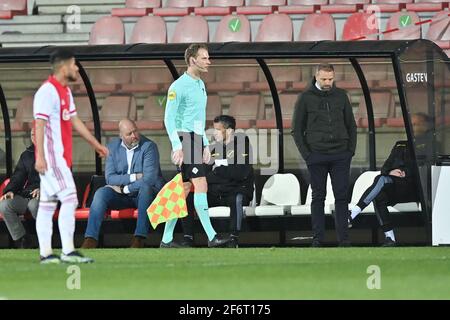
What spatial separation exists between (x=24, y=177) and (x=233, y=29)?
7838mm

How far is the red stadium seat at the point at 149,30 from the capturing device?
2284 centimetres

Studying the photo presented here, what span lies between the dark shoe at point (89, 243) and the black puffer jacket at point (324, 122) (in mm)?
2247

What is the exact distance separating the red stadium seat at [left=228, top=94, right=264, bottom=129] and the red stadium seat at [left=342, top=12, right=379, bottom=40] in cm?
587

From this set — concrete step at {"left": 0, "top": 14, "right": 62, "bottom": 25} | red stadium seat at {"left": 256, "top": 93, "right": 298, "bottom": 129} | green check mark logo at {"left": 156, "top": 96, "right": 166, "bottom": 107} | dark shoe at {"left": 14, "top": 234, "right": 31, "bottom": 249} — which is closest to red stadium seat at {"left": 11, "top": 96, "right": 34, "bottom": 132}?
dark shoe at {"left": 14, "top": 234, "right": 31, "bottom": 249}

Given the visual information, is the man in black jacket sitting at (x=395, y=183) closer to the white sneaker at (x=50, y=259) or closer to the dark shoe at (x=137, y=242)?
the dark shoe at (x=137, y=242)

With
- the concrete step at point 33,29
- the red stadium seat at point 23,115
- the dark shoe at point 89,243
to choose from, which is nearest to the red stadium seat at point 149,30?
the concrete step at point 33,29

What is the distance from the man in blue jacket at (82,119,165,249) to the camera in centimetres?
1440

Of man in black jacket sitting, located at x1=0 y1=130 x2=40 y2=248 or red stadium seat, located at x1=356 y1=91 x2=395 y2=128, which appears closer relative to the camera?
man in black jacket sitting, located at x1=0 y1=130 x2=40 y2=248

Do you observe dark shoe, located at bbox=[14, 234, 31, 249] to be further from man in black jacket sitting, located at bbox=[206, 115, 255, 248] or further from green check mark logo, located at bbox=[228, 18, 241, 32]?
green check mark logo, located at bbox=[228, 18, 241, 32]

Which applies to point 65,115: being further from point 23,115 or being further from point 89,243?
point 23,115

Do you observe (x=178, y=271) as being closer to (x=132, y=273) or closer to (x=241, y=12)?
(x=132, y=273)

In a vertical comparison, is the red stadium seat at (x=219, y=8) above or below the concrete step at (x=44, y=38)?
above

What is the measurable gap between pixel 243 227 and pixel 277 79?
1639 millimetres
